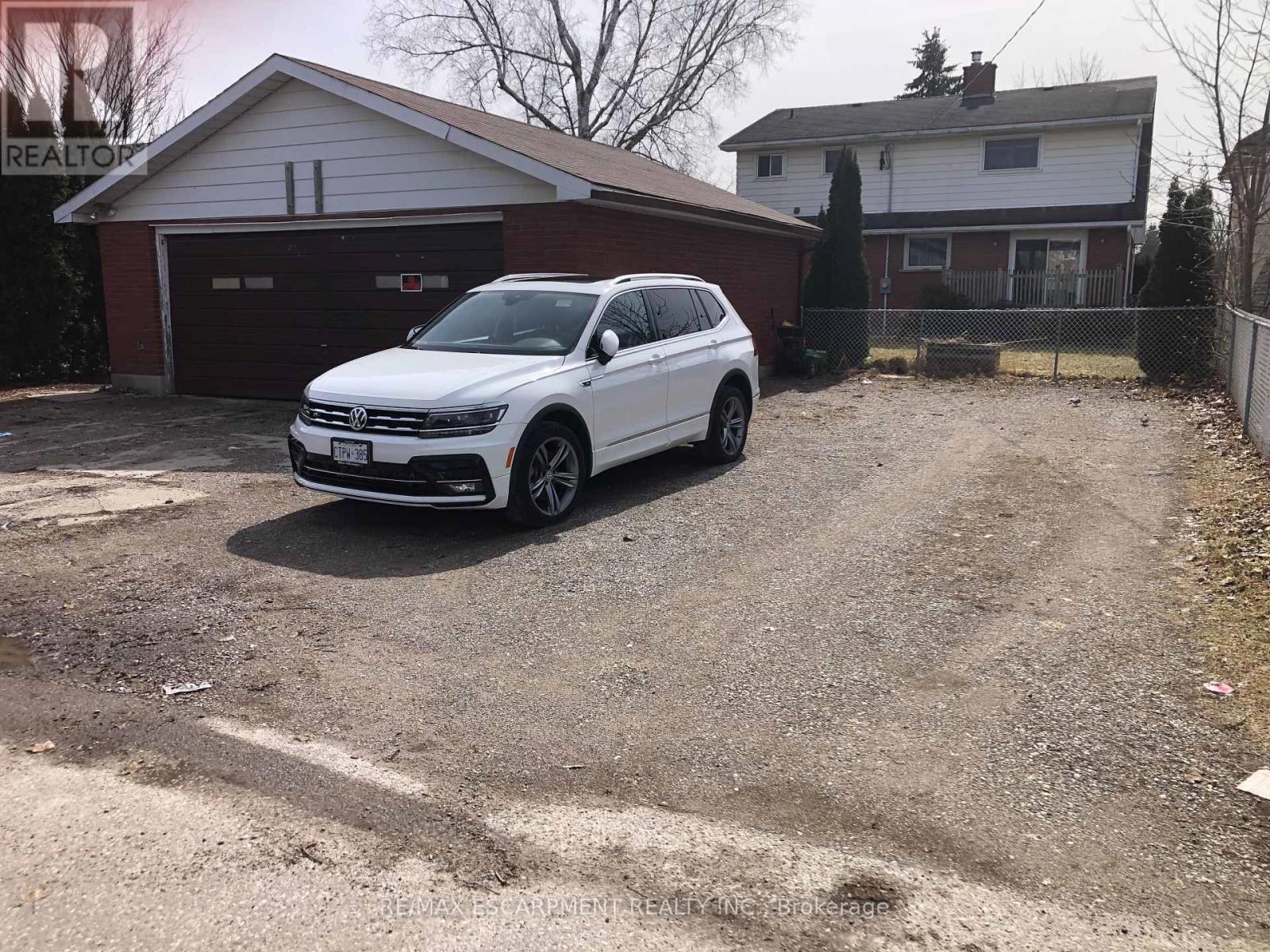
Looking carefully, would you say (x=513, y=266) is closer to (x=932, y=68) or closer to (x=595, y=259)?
(x=595, y=259)

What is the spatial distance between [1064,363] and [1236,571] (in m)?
13.9

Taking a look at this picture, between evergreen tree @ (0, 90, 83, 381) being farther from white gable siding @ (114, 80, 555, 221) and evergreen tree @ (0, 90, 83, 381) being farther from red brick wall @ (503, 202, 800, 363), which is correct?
red brick wall @ (503, 202, 800, 363)

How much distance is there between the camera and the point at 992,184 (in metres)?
28.4

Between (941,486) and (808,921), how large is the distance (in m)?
6.53

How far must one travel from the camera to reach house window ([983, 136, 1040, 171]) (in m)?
27.9

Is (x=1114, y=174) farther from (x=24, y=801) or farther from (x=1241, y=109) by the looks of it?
(x=24, y=801)

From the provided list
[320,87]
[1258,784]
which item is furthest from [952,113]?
[1258,784]

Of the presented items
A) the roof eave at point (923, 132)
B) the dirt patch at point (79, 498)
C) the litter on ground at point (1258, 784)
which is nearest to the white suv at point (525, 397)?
the dirt patch at point (79, 498)

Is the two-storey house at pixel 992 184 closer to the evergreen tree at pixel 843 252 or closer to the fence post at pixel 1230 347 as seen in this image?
the evergreen tree at pixel 843 252

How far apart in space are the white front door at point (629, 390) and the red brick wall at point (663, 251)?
11.5ft

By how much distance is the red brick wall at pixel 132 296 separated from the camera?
49.3ft

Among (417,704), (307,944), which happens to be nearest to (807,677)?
(417,704)

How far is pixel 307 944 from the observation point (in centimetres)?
286

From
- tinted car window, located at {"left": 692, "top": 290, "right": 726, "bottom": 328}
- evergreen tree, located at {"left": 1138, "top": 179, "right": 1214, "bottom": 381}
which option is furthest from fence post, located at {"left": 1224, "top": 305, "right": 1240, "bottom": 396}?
tinted car window, located at {"left": 692, "top": 290, "right": 726, "bottom": 328}
